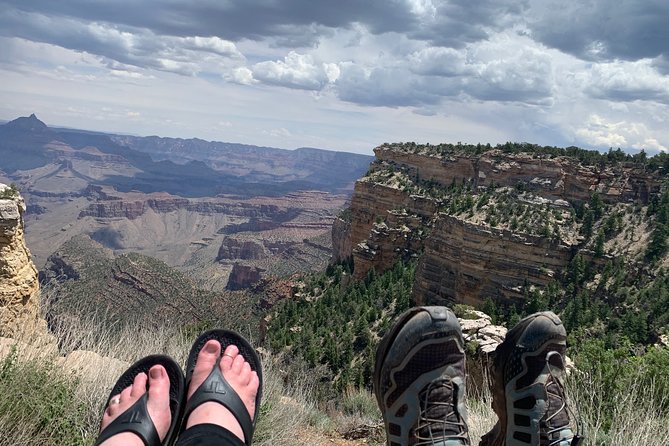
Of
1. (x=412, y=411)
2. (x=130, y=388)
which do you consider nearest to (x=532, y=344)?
(x=412, y=411)

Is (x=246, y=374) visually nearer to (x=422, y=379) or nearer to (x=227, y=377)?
(x=227, y=377)

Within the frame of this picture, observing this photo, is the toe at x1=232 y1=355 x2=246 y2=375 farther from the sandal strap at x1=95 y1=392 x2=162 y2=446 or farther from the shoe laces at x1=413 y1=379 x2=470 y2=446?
the shoe laces at x1=413 y1=379 x2=470 y2=446

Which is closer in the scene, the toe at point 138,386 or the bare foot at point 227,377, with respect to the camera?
the bare foot at point 227,377

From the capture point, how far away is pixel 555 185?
33.4m

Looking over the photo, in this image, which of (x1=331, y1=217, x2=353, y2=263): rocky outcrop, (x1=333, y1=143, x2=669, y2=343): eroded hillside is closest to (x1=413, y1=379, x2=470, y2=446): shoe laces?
(x1=333, y1=143, x2=669, y2=343): eroded hillside

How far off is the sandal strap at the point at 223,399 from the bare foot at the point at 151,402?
165 millimetres

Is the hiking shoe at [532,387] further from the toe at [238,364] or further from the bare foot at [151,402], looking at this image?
the bare foot at [151,402]

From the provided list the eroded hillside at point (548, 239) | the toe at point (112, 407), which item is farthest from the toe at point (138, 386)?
the eroded hillside at point (548, 239)

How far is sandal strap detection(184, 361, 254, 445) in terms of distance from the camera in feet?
11.0

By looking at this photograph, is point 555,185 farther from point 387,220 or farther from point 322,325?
point 322,325

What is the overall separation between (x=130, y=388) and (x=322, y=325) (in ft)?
90.4

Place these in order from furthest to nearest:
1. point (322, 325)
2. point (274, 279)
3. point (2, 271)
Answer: point (274, 279) < point (322, 325) < point (2, 271)

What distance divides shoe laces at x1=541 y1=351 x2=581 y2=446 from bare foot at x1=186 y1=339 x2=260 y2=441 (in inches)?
79.7

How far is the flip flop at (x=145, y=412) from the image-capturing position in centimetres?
315
